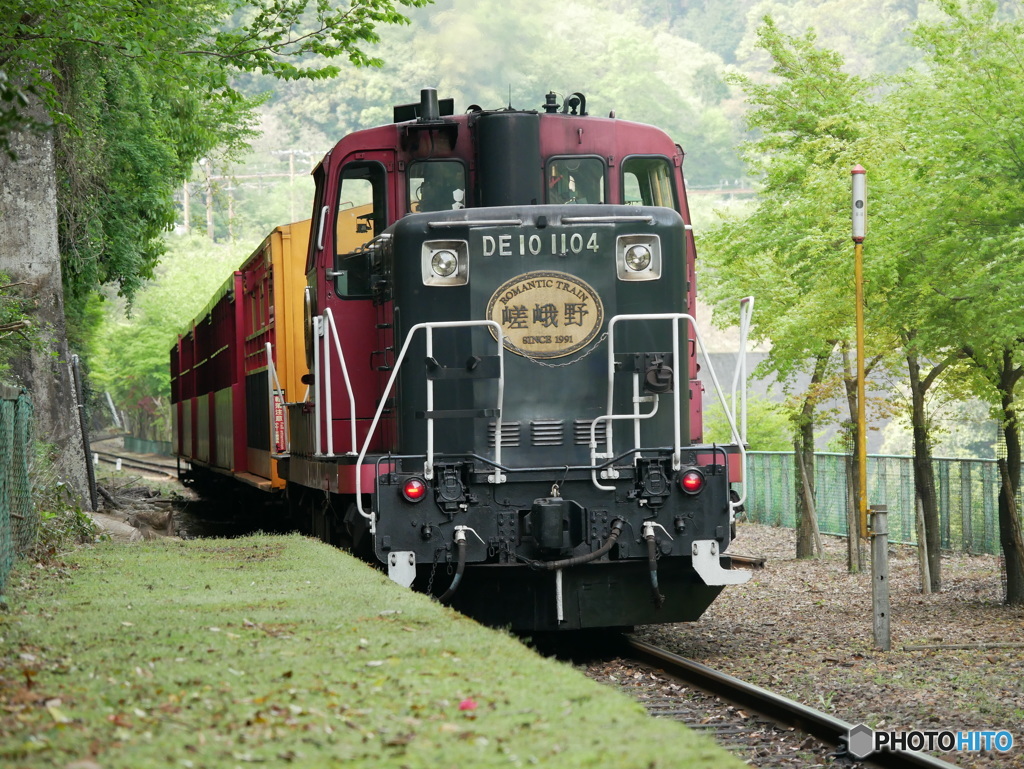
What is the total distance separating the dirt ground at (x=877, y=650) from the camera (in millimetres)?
7477

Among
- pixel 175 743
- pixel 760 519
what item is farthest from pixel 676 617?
pixel 760 519

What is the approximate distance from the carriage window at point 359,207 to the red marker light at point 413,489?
7.59 ft

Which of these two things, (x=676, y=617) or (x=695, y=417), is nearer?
(x=676, y=617)

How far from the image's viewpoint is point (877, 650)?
10172mm

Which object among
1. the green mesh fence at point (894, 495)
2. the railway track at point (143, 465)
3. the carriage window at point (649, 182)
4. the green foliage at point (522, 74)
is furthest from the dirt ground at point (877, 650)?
the green foliage at point (522, 74)

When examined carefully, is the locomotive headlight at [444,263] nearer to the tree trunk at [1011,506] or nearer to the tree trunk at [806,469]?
the tree trunk at [1011,506]

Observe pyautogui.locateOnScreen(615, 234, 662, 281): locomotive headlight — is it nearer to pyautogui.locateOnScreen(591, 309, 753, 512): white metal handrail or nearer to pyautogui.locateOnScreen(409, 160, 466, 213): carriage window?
pyautogui.locateOnScreen(591, 309, 753, 512): white metal handrail

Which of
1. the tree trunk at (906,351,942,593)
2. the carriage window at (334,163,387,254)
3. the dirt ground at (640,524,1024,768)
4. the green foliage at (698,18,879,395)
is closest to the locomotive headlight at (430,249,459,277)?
the carriage window at (334,163,387,254)

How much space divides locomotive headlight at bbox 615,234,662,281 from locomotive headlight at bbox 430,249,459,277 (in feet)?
3.96

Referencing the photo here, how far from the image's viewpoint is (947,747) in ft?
21.8

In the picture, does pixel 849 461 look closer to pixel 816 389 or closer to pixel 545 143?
pixel 816 389

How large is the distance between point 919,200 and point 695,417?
470 cm

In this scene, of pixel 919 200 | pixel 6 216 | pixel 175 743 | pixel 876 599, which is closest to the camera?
pixel 175 743

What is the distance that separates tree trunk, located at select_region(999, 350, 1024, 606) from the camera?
48.2 ft
